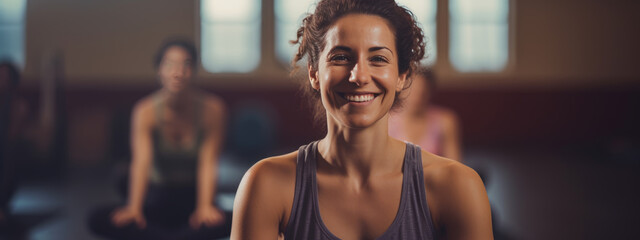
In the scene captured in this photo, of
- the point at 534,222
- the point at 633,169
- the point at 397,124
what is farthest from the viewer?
the point at 633,169

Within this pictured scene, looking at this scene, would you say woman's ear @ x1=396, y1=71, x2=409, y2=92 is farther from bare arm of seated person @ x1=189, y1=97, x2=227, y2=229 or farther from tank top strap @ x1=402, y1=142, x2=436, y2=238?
bare arm of seated person @ x1=189, y1=97, x2=227, y2=229

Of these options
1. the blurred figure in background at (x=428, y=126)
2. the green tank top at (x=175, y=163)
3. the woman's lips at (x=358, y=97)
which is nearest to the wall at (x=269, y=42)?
the blurred figure in background at (x=428, y=126)

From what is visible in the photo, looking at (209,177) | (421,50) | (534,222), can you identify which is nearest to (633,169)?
(534,222)

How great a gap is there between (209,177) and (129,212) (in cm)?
33

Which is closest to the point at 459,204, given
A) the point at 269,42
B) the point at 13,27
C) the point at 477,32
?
the point at 269,42

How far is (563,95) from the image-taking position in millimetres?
9797

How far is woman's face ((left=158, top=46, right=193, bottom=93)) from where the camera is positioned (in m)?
1.91

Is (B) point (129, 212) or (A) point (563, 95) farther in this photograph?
(A) point (563, 95)

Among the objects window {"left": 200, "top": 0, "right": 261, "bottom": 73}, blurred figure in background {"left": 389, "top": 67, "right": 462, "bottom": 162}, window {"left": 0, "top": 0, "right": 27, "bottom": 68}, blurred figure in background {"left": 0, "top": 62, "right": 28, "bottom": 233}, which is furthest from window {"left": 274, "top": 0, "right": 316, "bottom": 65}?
blurred figure in background {"left": 0, "top": 62, "right": 28, "bottom": 233}

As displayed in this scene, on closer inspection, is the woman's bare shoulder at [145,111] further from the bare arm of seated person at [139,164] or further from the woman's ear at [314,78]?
the woman's ear at [314,78]

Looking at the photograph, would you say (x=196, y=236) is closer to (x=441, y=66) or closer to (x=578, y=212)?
(x=578, y=212)

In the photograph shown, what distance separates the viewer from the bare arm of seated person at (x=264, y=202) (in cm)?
88

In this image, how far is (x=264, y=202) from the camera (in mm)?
884

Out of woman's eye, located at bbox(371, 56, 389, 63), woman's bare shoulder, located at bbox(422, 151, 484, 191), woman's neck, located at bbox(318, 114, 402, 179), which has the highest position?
woman's eye, located at bbox(371, 56, 389, 63)
